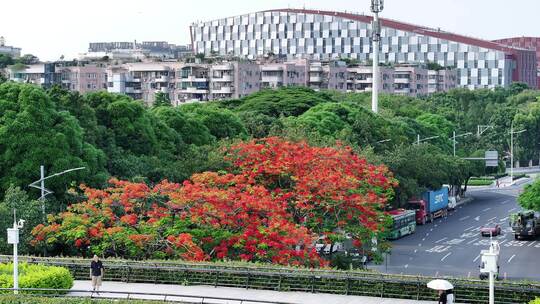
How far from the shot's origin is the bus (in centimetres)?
7454

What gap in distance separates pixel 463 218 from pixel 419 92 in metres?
87.1

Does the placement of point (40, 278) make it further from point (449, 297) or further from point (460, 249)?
point (460, 249)

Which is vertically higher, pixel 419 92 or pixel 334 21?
pixel 334 21

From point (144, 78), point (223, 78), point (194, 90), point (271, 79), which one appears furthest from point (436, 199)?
point (271, 79)

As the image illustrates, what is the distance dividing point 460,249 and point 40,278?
143ft

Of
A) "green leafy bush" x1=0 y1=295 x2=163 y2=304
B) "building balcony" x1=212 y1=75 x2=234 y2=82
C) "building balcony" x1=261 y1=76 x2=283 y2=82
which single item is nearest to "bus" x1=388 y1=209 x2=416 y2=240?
"green leafy bush" x1=0 y1=295 x2=163 y2=304

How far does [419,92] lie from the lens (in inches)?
6929

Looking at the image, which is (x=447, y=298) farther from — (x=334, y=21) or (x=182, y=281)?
(x=334, y=21)

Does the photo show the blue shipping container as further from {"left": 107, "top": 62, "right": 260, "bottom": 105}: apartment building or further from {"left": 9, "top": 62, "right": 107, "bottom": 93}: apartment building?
{"left": 9, "top": 62, "right": 107, "bottom": 93}: apartment building

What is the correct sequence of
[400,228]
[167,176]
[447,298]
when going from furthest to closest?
1. [400,228]
2. [167,176]
3. [447,298]

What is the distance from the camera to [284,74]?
5866 inches

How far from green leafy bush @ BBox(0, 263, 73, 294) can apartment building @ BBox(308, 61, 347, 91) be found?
122 metres

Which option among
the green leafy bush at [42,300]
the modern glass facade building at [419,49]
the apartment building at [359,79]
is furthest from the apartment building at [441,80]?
the green leafy bush at [42,300]

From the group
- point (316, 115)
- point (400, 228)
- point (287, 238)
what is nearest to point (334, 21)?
point (316, 115)
